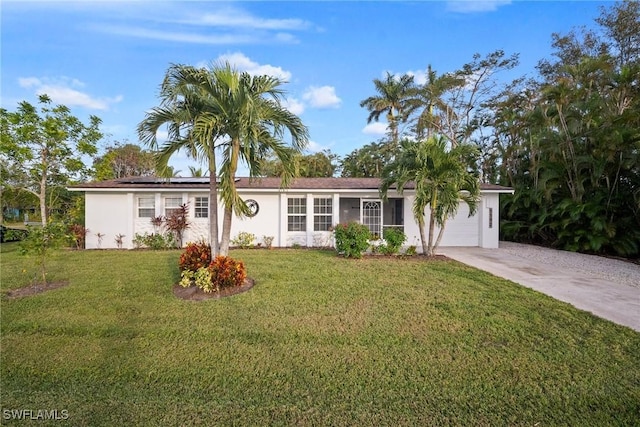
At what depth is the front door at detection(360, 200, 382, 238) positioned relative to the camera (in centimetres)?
1259

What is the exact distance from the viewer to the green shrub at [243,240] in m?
11.9

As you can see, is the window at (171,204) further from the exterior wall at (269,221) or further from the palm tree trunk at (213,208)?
the palm tree trunk at (213,208)

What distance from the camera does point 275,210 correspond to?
1235cm

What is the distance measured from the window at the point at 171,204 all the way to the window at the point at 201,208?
2.19 ft

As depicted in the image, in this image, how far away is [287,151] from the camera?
21.6 feet

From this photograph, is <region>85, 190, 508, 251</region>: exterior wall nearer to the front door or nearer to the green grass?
the front door

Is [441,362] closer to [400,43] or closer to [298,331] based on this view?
[298,331]

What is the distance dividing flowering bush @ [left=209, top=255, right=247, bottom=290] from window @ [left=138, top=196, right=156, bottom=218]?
24.1ft

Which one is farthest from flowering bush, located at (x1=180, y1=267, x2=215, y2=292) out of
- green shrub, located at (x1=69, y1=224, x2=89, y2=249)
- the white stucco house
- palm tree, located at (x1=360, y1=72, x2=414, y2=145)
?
palm tree, located at (x1=360, y1=72, x2=414, y2=145)

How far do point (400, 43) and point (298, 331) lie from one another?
10602 mm

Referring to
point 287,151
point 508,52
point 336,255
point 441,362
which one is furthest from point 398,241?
point 508,52

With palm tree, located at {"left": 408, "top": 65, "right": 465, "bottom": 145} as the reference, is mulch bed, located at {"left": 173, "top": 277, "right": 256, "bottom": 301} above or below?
below

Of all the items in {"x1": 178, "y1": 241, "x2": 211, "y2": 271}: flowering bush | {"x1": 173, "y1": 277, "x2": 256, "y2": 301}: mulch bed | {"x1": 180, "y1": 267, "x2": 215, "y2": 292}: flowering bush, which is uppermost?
{"x1": 178, "y1": 241, "x2": 211, "y2": 271}: flowering bush

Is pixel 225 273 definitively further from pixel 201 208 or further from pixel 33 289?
pixel 201 208
